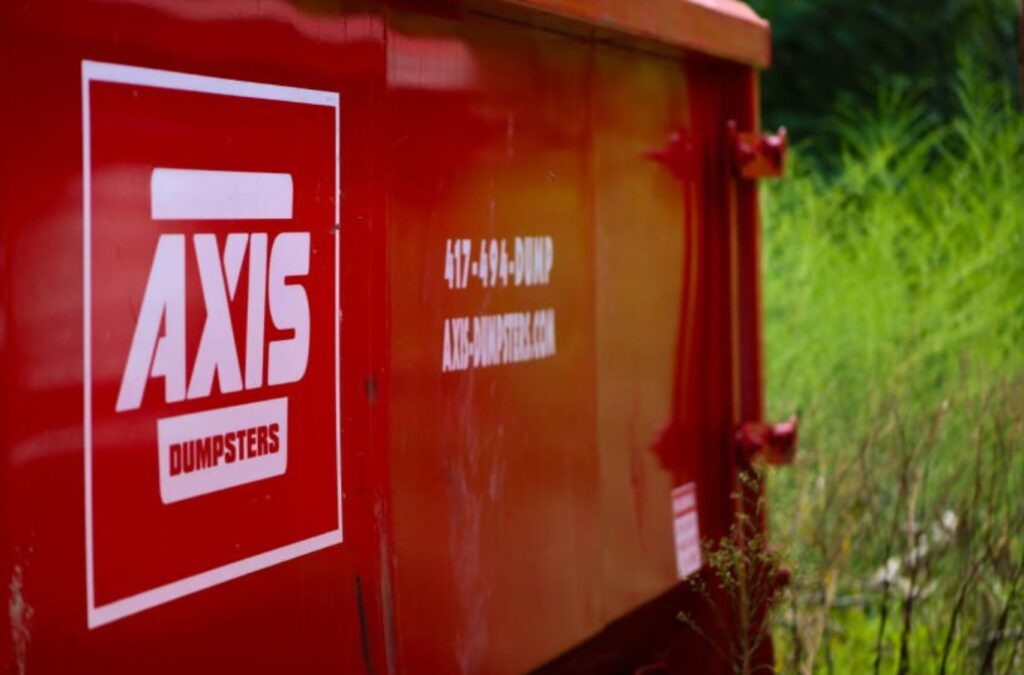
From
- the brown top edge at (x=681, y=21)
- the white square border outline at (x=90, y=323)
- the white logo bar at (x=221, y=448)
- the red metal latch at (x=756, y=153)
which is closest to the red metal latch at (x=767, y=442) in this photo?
the red metal latch at (x=756, y=153)

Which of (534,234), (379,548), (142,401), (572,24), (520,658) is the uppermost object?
(572,24)

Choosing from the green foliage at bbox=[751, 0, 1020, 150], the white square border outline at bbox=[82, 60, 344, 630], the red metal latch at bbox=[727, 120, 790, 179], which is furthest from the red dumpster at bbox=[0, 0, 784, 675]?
the green foliage at bbox=[751, 0, 1020, 150]

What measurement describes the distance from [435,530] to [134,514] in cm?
74

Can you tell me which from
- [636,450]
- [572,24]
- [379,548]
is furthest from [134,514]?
[636,450]

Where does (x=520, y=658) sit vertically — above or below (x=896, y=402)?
below

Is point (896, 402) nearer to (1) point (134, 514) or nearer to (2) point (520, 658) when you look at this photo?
(2) point (520, 658)

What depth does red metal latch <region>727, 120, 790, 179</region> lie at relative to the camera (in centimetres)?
389

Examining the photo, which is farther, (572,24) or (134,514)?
(572,24)

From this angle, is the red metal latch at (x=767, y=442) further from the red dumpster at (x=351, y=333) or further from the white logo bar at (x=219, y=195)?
the white logo bar at (x=219, y=195)

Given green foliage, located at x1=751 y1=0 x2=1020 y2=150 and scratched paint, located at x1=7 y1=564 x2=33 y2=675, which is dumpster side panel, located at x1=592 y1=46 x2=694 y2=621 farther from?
green foliage, located at x1=751 y1=0 x2=1020 y2=150

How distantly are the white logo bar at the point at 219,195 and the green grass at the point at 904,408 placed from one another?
1.57 meters

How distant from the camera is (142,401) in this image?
1.95 m

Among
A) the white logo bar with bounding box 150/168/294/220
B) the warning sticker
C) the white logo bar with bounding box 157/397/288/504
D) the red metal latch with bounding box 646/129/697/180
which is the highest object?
the red metal latch with bounding box 646/129/697/180

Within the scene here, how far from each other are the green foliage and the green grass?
5391mm
